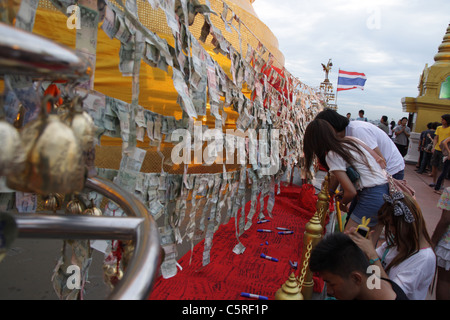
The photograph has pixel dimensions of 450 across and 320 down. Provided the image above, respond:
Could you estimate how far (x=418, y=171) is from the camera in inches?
368

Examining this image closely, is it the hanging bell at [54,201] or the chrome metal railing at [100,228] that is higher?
the chrome metal railing at [100,228]

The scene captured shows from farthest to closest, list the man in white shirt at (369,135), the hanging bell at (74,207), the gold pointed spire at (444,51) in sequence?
1. the gold pointed spire at (444,51)
2. the man in white shirt at (369,135)
3. the hanging bell at (74,207)

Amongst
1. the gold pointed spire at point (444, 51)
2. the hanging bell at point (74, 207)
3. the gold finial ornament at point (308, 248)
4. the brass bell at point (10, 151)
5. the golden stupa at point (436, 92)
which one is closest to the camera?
the brass bell at point (10, 151)

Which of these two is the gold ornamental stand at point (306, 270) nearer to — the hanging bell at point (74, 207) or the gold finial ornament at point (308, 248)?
the gold finial ornament at point (308, 248)

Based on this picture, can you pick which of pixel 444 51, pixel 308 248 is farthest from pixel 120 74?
pixel 444 51

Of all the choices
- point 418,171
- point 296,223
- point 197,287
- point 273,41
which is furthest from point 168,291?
point 418,171

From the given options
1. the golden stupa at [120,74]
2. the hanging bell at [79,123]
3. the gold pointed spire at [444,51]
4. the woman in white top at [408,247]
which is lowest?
the woman in white top at [408,247]

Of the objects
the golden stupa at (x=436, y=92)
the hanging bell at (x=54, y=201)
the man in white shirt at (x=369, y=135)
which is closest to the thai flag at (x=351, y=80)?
the golden stupa at (x=436, y=92)

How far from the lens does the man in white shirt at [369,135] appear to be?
2410mm

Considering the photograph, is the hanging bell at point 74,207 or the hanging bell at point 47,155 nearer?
the hanging bell at point 47,155

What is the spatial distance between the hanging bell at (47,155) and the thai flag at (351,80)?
50.8ft

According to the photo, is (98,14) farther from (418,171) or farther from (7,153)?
(418,171)

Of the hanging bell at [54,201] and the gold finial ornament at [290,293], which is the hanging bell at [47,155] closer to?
the hanging bell at [54,201]

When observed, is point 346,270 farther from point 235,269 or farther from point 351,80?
point 351,80
